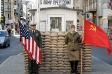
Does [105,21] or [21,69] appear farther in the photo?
[105,21]

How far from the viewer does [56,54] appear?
516 inches

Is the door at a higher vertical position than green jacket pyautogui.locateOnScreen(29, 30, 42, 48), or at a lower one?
higher

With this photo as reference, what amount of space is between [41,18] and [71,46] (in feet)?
12.2

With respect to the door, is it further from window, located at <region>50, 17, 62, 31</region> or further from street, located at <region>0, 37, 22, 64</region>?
street, located at <region>0, 37, 22, 64</region>

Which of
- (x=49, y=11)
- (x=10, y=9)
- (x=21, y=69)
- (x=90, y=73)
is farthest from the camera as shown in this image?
(x=10, y=9)

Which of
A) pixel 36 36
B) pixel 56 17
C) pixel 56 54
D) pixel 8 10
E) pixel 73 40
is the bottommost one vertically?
pixel 56 54

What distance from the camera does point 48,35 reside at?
514 inches

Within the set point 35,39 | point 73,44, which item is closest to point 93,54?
point 73,44

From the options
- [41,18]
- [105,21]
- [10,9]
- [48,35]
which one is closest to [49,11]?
[41,18]

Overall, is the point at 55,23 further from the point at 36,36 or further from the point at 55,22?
the point at 36,36

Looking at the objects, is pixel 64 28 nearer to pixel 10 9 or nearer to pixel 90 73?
pixel 90 73

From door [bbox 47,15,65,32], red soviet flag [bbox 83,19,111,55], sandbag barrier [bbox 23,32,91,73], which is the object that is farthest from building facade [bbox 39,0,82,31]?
red soviet flag [bbox 83,19,111,55]

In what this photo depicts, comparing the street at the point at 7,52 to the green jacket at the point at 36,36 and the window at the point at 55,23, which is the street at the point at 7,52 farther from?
the green jacket at the point at 36,36

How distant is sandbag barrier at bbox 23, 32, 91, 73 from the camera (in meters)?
13.1
